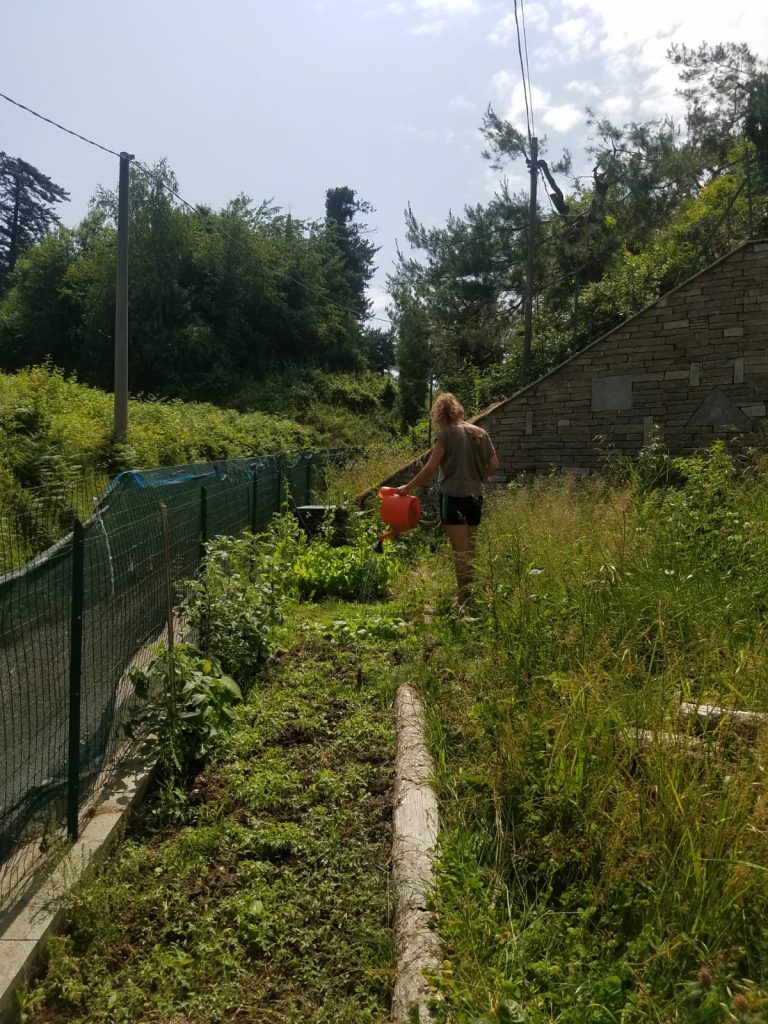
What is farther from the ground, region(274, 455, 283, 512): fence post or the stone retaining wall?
the stone retaining wall

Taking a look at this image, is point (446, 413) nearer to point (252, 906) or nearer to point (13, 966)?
point (252, 906)

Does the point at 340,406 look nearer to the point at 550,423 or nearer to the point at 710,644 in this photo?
the point at 550,423

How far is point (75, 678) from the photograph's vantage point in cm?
296

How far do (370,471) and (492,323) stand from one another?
1274 cm

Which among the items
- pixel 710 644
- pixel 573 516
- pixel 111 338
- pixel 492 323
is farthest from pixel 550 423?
pixel 111 338

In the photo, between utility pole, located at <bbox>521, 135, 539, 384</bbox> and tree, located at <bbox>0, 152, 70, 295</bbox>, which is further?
tree, located at <bbox>0, 152, 70, 295</bbox>

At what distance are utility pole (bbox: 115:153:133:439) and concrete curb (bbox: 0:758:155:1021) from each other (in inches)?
363

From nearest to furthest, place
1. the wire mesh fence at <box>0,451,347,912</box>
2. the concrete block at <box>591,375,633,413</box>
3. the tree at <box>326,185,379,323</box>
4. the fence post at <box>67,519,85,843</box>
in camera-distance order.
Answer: the wire mesh fence at <box>0,451,347,912</box> < the fence post at <box>67,519,85,843</box> < the concrete block at <box>591,375,633,413</box> < the tree at <box>326,185,379,323</box>

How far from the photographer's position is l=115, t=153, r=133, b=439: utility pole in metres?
11.6

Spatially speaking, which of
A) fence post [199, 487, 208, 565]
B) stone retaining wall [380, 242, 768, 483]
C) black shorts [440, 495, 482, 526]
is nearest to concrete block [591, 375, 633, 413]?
stone retaining wall [380, 242, 768, 483]

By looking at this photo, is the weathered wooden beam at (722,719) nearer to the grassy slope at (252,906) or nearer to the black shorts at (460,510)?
the grassy slope at (252,906)

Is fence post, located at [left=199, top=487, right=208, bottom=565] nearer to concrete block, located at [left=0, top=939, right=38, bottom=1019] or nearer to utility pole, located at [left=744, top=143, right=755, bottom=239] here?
concrete block, located at [left=0, top=939, right=38, bottom=1019]

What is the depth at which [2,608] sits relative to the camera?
2.50 meters

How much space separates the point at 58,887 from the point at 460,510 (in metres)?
4.00
